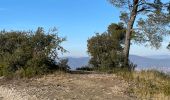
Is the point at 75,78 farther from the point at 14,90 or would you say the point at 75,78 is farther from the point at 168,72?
the point at 168,72

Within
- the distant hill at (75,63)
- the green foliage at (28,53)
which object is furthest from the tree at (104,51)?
the green foliage at (28,53)

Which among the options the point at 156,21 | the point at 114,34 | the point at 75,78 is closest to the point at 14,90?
the point at 75,78

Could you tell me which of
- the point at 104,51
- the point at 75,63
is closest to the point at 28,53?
the point at 104,51

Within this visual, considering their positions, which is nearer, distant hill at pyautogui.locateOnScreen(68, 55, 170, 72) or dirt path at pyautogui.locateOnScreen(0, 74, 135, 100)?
dirt path at pyautogui.locateOnScreen(0, 74, 135, 100)

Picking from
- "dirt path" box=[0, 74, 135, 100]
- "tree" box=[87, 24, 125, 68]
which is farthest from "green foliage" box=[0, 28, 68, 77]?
"tree" box=[87, 24, 125, 68]

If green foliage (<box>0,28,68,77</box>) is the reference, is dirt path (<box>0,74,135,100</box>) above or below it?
below

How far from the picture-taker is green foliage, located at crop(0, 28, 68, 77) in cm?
2344

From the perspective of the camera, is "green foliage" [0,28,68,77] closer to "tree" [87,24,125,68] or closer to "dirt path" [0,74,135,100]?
"dirt path" [0,74,135,100]

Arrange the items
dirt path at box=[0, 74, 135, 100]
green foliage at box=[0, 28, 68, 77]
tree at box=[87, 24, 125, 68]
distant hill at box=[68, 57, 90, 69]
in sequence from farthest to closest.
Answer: distant hill at box=[68, 57, 90, 69]
tree at box=[87, 24, 125, 68]
green foliage at box=[0, 28, 68, 77]
dirt path at box=[0, 74, 135, 100]

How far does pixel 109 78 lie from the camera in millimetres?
21562

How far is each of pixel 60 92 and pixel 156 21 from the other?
17133 millimetres

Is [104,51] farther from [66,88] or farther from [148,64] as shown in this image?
[66,88]

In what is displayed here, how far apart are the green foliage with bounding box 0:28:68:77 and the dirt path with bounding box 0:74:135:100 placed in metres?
1.32

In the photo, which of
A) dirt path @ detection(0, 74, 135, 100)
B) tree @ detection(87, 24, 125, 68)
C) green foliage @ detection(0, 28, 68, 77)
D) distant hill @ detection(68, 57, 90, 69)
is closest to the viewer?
dirt path @ detection(0, 74, 135, 100)
